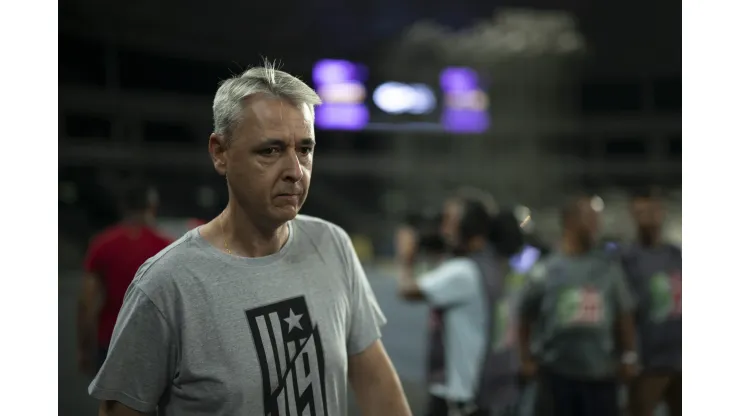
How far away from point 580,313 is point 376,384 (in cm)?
200

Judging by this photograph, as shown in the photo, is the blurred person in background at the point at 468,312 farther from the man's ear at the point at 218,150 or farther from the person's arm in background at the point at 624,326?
the man's ear at the point at 218,150

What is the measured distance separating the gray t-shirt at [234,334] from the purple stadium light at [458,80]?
76.1 feet

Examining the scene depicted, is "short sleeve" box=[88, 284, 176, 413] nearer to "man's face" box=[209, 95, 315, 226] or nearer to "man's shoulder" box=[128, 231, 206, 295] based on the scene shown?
"man's shoulder" box=[128, 231, 206, 295]

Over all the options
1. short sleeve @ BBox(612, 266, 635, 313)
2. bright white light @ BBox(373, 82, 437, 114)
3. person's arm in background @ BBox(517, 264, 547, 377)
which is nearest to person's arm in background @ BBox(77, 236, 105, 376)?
person's arm in background @ BBox(517, 264, 547, 377)

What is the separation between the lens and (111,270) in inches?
127

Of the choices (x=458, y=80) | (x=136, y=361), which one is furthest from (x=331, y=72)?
(x=136, y=361)

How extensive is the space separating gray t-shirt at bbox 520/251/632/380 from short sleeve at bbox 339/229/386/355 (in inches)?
76.7

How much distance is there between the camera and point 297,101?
132 cm

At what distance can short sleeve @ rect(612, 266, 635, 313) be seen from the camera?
130 inches

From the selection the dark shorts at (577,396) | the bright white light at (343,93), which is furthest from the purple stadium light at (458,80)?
the dark shorts at (577,396)

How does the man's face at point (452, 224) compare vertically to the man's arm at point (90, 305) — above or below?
above

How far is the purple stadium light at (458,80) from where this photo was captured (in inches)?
949

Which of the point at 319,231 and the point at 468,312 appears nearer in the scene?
the point at 319,231

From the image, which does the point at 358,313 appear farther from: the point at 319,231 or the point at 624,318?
the point at 624,318
